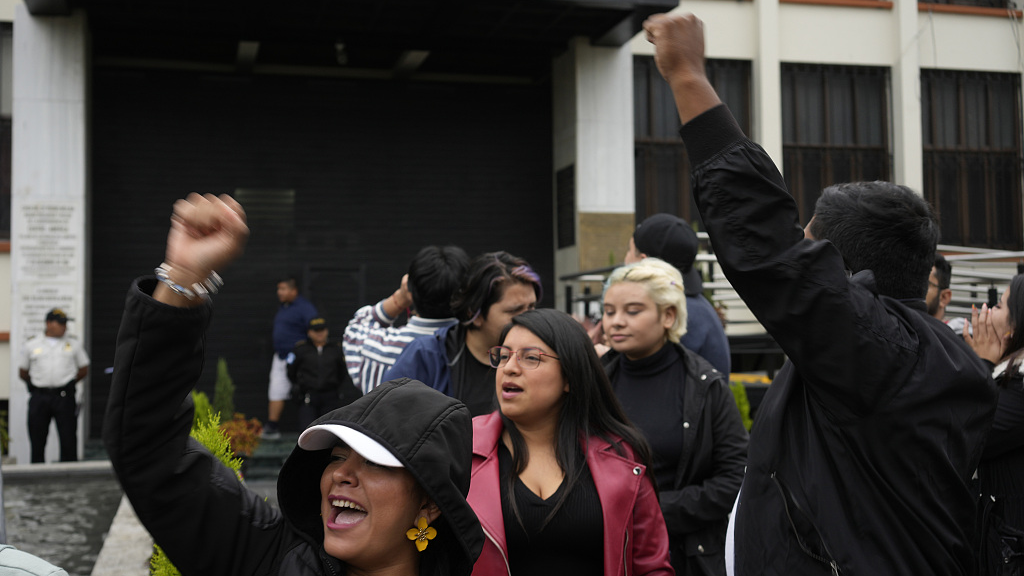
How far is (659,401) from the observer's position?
396 cm

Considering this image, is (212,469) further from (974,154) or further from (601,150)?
(974,154)

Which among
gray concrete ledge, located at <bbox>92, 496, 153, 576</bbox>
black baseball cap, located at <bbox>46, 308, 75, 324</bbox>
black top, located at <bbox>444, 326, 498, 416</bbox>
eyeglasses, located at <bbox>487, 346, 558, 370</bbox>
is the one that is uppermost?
black baseball cap, located at <bbox>46, 308, 75, 324</bbox>

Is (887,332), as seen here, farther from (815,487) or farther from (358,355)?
(358,355)

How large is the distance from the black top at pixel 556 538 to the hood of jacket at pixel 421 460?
0.86 m

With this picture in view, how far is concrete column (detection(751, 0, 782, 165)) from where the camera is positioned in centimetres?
1570

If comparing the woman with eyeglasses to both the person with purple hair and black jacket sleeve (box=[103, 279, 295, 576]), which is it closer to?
the person with purple hair

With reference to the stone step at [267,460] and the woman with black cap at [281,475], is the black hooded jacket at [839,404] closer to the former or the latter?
the woman with black cap at [281,475]

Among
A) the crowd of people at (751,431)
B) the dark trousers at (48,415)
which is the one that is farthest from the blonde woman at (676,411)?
the dark trousers at (48,415)

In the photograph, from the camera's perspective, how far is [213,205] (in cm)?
191

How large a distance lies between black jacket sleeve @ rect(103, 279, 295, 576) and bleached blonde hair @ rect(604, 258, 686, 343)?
2.42 meters

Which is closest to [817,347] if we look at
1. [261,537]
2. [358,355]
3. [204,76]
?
[261,537]

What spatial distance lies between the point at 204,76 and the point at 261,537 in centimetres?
1441

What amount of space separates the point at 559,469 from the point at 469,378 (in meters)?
0.98

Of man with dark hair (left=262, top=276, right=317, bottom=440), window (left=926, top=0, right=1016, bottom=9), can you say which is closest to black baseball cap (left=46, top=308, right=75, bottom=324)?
man with dark hair (left=262, top=276, right=317, bottom=440)
